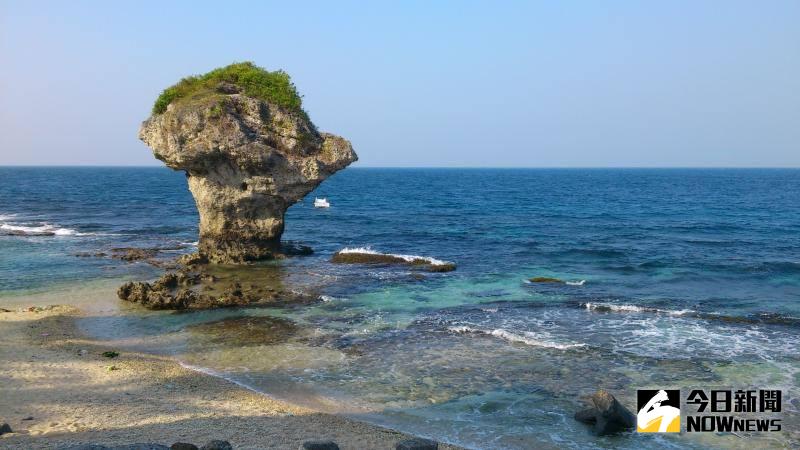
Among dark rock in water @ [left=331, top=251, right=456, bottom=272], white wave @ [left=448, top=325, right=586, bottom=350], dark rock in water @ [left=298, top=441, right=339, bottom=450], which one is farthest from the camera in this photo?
dark rock in water @ [left=331, top=251, right=456, bottom=272]

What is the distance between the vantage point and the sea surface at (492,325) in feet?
56.2

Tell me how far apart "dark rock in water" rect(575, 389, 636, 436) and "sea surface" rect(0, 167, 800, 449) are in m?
0.33

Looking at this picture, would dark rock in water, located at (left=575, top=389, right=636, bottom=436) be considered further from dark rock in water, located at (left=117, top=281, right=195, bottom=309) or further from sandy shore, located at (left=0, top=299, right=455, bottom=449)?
dark rock in water, located at (left=117, top=281, right=195, bottom=309)

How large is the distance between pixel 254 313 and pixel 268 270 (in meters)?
9.33

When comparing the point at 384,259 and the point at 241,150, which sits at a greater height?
the point at 241,150

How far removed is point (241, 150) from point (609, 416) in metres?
25.0

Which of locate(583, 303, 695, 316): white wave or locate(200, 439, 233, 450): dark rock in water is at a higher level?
locate(200, 439, 233, 450): dark rock in water

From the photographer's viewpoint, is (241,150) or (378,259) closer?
(241,150)

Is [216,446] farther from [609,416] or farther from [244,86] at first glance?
[244,86]

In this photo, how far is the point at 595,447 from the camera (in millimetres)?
14586

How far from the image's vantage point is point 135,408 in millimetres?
16328

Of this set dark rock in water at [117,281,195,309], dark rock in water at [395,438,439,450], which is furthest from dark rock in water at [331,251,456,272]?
dark rock in water at [395,438,439,450]

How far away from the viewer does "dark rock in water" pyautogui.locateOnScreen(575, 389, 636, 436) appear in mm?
15234

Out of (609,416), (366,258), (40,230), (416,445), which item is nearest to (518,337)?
(609,416)
